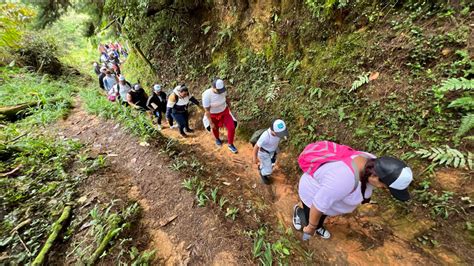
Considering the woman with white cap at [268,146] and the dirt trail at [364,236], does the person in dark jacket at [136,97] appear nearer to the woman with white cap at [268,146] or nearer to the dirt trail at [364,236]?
the dirt trail at [364,236]

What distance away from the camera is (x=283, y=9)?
655 cm

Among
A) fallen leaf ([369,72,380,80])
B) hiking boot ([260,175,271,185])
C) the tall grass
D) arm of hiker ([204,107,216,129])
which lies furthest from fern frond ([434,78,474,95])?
the tall grass

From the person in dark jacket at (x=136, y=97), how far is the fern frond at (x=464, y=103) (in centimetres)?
833

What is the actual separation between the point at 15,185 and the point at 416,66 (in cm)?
769

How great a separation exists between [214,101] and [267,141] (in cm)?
201

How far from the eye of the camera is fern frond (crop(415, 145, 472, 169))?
3.28 m

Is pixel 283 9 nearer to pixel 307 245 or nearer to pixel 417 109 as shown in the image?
pixel 417 109

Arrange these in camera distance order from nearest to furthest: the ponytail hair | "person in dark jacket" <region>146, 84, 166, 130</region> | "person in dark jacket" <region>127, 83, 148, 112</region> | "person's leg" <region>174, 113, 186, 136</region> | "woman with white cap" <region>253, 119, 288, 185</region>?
the ponytail hair → "woman with white cap" <region>253, 119, 288, 185</region> → "person's leg" <region>174, 113, 186, 136</region> → "person in dark jacket" <region>146, 84, 166, 130</region> → "person in dark jacket" <region>127, 83, 148, 112</region>

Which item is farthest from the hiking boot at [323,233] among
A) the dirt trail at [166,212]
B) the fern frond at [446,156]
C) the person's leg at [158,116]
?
the person's leg at [158,116]

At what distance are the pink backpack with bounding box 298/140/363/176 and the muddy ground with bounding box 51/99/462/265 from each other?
150 cm

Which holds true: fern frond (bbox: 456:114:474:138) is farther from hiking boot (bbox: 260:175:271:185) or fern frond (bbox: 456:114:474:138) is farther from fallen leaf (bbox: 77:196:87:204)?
fallen leaf (bbox: 77:196:87:204)

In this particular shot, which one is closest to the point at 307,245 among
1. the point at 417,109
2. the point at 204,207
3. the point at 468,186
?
the point at 204,207

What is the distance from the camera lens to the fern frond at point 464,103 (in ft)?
11.1

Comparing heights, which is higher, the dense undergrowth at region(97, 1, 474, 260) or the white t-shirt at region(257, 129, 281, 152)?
the dense undergrowth at region(97, 1, 474, 260)
